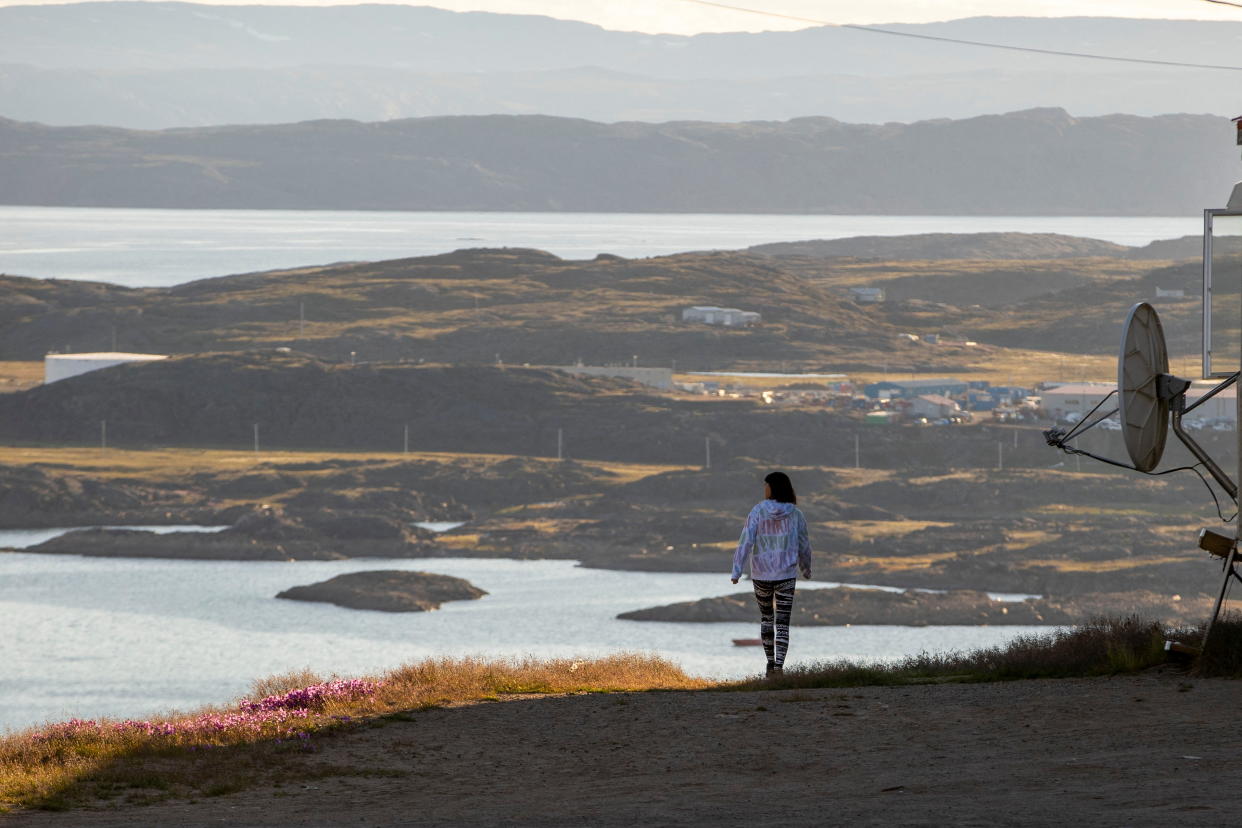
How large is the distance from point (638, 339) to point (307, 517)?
197 ft

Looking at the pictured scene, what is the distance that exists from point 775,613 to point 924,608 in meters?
63.8

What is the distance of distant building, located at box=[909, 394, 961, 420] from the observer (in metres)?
113

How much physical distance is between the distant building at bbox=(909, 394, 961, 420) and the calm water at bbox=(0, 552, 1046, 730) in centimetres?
3215

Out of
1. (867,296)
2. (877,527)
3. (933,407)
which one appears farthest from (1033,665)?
(867,296)

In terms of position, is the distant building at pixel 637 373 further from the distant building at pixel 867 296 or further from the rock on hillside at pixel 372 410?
the distant building at pixel 867 296

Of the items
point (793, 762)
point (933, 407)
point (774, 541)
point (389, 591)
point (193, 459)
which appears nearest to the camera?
point (793, 762)

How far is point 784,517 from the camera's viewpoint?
12.3 meters

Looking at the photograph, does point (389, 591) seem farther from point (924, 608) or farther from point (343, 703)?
point (343, 703)

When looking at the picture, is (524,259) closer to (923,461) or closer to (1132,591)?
(923,461)

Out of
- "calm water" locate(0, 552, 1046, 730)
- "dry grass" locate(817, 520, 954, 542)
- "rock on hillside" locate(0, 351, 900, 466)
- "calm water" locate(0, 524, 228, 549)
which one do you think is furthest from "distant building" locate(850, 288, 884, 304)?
"calm water" locate(0, 552, 1046, 730)

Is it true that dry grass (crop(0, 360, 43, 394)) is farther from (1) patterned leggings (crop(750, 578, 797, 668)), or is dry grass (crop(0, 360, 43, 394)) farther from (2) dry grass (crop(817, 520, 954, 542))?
(1) patterned leggings (crop(750, 578, 797, 668))

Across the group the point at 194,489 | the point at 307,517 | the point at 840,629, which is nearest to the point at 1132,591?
the point at 840,629

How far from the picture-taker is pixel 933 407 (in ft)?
373

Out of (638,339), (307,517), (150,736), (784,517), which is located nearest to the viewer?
(150,736)
